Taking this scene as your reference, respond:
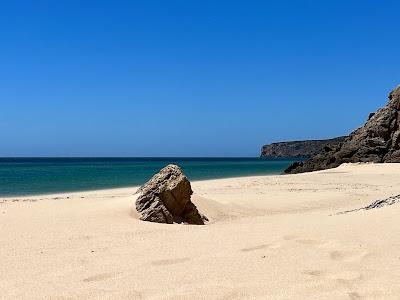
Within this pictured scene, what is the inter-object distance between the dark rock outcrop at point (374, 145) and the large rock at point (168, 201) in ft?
123

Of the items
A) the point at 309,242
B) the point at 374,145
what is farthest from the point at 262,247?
the point at 374,145

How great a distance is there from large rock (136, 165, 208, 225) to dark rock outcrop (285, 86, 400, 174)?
37.6 m

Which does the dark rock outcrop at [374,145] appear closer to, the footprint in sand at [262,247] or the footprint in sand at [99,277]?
the footprint in sand at [262,247]

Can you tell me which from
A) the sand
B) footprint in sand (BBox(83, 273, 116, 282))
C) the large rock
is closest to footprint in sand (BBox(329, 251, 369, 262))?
the sand

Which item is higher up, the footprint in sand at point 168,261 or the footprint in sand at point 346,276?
the footprint in sand at point 346,276

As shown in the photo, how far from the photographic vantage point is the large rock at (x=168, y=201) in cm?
984

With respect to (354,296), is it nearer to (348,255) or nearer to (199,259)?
(348,255)

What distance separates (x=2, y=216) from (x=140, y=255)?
4.98m

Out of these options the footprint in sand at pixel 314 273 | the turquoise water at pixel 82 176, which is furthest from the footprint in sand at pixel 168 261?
the turquoise water at pixel 82 176

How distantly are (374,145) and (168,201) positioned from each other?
40.9 m

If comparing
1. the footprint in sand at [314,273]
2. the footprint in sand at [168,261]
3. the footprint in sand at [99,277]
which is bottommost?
the footprint in sand at [99,277]

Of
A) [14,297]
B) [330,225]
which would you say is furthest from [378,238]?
[14,297]

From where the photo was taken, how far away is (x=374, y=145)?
46.7 metres

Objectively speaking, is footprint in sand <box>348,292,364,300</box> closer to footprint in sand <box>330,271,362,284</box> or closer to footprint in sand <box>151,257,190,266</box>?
footprint in sand <box>330,271,362,284</box>
